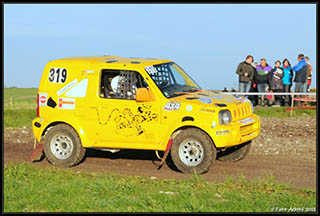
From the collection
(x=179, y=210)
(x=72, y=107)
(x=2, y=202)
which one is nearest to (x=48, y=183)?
(x=2, y=202)

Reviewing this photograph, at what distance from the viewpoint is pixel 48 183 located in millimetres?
10508

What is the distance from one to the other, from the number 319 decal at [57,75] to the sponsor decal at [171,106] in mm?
2330

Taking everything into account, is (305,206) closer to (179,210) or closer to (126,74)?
(179,210)

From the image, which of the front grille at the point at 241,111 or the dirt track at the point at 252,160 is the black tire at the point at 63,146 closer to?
the dirt track at the point at 252,160

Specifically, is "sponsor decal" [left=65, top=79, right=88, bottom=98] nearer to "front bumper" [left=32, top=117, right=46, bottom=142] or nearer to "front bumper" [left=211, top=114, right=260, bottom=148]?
"front bumper" [left=32, top=117, right=46, bottom=142]

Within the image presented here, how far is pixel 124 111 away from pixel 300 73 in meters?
12.4

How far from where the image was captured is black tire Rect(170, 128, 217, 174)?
11266mm

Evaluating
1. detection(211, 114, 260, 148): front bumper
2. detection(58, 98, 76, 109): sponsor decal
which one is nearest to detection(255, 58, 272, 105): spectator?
detection(211, 114, 260, 148): front bumper

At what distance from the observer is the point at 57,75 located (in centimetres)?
1244

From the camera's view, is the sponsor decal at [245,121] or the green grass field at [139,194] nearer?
the green grass field at [139,194]

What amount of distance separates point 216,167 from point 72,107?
3.22 m

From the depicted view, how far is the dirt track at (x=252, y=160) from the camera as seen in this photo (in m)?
11.4

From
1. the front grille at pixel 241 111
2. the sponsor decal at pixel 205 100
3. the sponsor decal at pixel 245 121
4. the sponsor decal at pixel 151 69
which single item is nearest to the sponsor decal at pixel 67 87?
the sponsor decal at pixel 151 69

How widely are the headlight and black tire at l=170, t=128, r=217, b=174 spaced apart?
0.43 m
